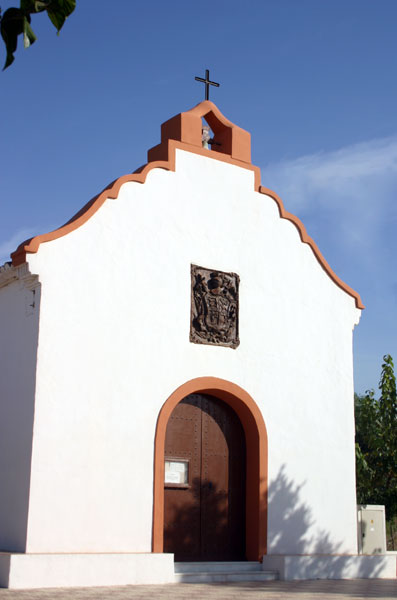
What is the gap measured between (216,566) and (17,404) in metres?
3.97

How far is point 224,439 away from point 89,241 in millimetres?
4127

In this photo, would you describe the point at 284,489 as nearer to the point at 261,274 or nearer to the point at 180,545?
the point at 180,545

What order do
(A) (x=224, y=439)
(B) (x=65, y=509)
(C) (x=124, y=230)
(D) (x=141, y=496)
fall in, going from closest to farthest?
(B) (x=65, y=509) → (D) (x=141, y=496) → (C) (x=124, y=230) → (A) (x=224, y=439)

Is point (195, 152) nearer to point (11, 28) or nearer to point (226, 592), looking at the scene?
point (226, 592)

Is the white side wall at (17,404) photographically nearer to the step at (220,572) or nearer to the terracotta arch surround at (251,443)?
the terracotta arch surround at (251,443)

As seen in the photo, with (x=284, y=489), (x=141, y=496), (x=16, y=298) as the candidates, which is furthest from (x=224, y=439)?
(x=16, y=298)

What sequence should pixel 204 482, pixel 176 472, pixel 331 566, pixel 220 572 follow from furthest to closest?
pixel 331 566 → pixel 204 482 → pixel 176 472 → pixel 220 572

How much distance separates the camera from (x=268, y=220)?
14.2 meters

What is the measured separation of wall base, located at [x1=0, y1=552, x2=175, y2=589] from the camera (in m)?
9.64

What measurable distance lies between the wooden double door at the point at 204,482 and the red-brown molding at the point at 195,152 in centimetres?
349

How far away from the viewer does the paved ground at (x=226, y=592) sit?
29.7 feet

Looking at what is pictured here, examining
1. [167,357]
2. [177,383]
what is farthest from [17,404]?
[177,383]

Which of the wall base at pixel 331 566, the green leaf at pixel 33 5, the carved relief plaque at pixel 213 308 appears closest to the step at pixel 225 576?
the wall base at pixel 331 566

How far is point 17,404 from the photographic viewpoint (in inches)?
436
